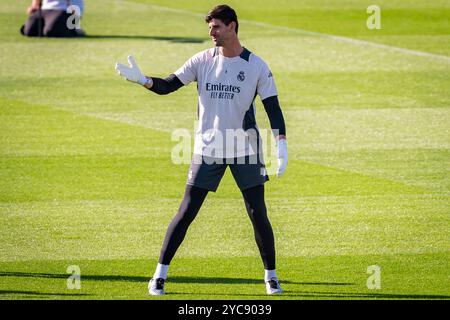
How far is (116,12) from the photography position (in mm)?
32094

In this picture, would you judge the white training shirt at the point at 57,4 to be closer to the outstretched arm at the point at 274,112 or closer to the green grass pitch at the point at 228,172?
the green grass pitch at the point at 228,172

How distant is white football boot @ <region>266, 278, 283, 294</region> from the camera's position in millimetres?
10041

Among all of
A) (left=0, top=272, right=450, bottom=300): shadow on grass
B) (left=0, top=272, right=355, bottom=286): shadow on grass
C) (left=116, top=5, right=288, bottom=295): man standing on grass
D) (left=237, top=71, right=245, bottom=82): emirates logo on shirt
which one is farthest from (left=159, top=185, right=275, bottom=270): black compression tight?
(left=237, top=71, right=245, bottom=82): emirates logo on shirt

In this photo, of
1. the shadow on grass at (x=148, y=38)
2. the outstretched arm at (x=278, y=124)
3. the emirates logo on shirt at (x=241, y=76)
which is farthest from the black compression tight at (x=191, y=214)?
the shadow on grass at (x=148, y=38)

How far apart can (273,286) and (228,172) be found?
220 inches

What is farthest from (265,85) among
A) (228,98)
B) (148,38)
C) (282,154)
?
(148,38)

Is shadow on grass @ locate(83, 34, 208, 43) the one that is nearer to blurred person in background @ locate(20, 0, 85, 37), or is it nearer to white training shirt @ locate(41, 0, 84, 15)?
blurred person in background @ locate(20, 0, 85, 37)

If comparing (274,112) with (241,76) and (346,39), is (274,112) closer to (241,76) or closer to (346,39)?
(241,76)

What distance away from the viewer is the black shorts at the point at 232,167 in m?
9.89

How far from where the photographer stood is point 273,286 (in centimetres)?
1006

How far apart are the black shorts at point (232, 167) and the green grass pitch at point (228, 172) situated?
1.00 meters

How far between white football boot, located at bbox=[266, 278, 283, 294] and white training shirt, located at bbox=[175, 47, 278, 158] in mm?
1170
